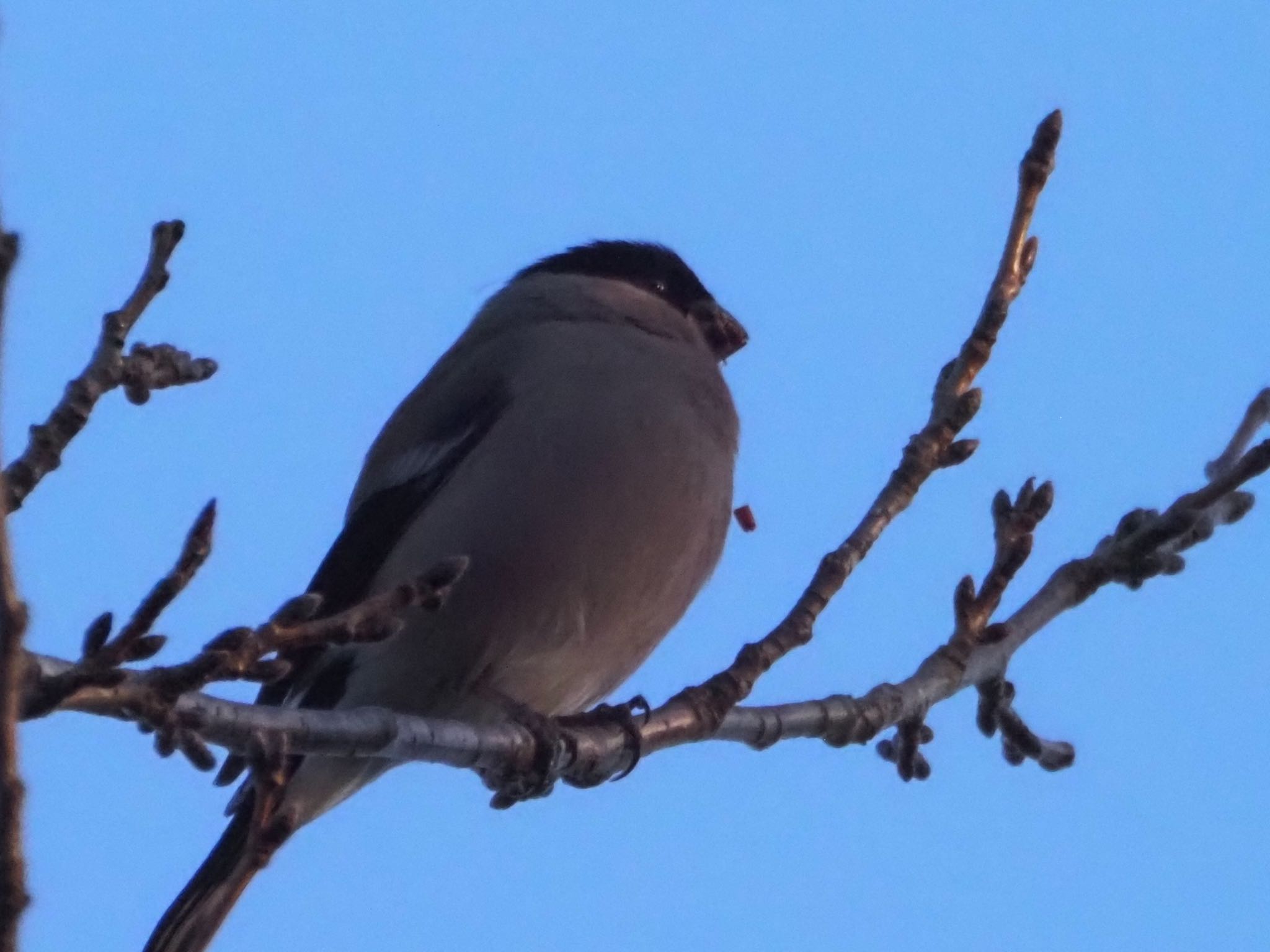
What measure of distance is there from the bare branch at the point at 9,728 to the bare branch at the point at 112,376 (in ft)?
3.86

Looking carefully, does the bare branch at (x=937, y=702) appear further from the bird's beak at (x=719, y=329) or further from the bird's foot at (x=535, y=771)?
the bird's beak at (x=719, y=329)

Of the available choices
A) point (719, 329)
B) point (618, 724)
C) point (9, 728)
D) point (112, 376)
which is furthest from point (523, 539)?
point (9, 728)

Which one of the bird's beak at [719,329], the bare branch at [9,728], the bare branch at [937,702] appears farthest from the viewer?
the bird's beak at [719,329]

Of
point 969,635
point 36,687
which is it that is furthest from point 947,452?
point 36,687

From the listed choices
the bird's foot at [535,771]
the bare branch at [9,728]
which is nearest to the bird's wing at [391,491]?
the bird's foot at [535,771]

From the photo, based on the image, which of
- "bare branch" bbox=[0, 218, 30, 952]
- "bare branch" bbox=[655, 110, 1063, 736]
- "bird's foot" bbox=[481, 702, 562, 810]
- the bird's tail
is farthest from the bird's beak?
"bare branch" bbox=[0, 218, 30, 952]

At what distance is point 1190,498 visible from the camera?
3.97 m

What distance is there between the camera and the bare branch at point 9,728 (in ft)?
5.54

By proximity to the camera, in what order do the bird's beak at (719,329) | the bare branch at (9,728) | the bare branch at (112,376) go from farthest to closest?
1. the bird's beak at (719,329)
2. the bare branch at (112,376)
3. the bare branch at (9,728)

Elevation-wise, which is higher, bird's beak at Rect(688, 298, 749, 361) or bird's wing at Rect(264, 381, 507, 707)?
bird's beak at Rect(688, 298, 749, 361)

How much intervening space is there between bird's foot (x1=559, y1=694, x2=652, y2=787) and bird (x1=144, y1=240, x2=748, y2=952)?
138 millimetres

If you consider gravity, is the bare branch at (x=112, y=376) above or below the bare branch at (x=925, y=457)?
below

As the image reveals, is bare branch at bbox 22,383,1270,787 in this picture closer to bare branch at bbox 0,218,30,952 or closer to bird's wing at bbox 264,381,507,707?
bird's wing at bbox 264,381,507,707

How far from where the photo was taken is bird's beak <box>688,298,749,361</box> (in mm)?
5910
